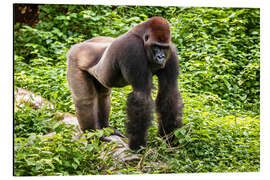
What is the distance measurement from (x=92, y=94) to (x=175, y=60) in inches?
35.2

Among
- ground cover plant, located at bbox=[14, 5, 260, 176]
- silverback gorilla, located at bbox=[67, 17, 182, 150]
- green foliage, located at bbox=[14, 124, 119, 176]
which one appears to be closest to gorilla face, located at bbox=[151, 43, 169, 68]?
silverback gorilla, located at bbox=[67, 17, 182, 150]

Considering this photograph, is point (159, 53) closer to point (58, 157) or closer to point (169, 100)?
point (169, 100)

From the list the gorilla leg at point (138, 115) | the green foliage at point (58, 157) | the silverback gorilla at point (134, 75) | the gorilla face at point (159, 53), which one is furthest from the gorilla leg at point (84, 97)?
the gorilla face at point (159, 53)

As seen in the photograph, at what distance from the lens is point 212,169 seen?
3.26 meters

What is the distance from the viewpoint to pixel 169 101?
10.8 ft

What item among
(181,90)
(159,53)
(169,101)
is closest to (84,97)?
(169,101)

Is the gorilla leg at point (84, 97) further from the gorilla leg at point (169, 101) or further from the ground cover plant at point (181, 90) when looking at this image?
the gorilla leg at point (169, 101)

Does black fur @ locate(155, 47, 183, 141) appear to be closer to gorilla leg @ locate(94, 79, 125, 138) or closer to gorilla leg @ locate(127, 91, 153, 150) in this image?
gorilla leg @ locate(127, 91, 153, 150)

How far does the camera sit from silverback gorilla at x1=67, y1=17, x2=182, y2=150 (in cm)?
304

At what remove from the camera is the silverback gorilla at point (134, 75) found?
3041mm

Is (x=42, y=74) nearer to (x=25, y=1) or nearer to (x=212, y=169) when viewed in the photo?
(x=25, y=1)

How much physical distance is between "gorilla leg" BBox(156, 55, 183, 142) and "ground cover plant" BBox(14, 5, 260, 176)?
0.11 metres

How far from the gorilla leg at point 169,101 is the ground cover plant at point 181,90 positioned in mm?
110

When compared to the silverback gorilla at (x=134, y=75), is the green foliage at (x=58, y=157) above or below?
below
